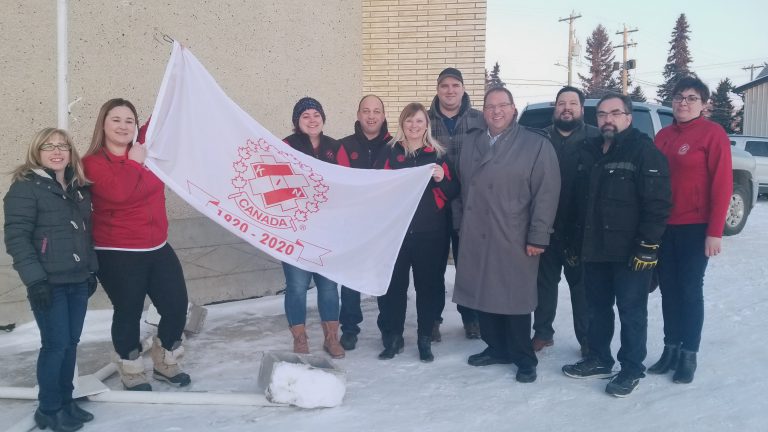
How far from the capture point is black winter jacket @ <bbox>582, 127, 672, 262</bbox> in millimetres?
3842

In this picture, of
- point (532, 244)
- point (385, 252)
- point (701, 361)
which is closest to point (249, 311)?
point (385, 252)

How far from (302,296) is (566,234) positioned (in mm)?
2040

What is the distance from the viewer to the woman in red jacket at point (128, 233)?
12.2 feet

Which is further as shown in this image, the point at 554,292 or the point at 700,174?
the point at 554,292

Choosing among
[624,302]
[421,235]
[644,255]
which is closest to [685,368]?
[624,302]

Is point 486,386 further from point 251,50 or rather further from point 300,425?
point 251,50

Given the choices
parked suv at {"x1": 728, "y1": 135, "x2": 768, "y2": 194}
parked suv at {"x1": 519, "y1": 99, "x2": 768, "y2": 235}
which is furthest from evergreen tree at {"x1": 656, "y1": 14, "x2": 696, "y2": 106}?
parked suv at {"x1": 519, "y1": 99, "x2": 768, "y2": 235}

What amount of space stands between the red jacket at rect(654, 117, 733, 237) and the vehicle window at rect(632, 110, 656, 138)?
4.06 meters

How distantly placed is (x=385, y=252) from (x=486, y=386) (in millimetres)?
1148

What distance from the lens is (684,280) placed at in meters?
4.15

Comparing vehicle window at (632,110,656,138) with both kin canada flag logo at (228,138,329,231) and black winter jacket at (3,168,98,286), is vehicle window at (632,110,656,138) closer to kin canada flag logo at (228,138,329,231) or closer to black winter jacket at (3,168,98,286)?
kin canada flag logo at (228,138,329,231)

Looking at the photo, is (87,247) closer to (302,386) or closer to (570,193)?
(302,386)

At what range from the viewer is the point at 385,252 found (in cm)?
437

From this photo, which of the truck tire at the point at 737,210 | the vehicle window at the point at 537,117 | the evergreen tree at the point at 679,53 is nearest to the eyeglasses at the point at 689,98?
the vehicle window at the point at 537,117
